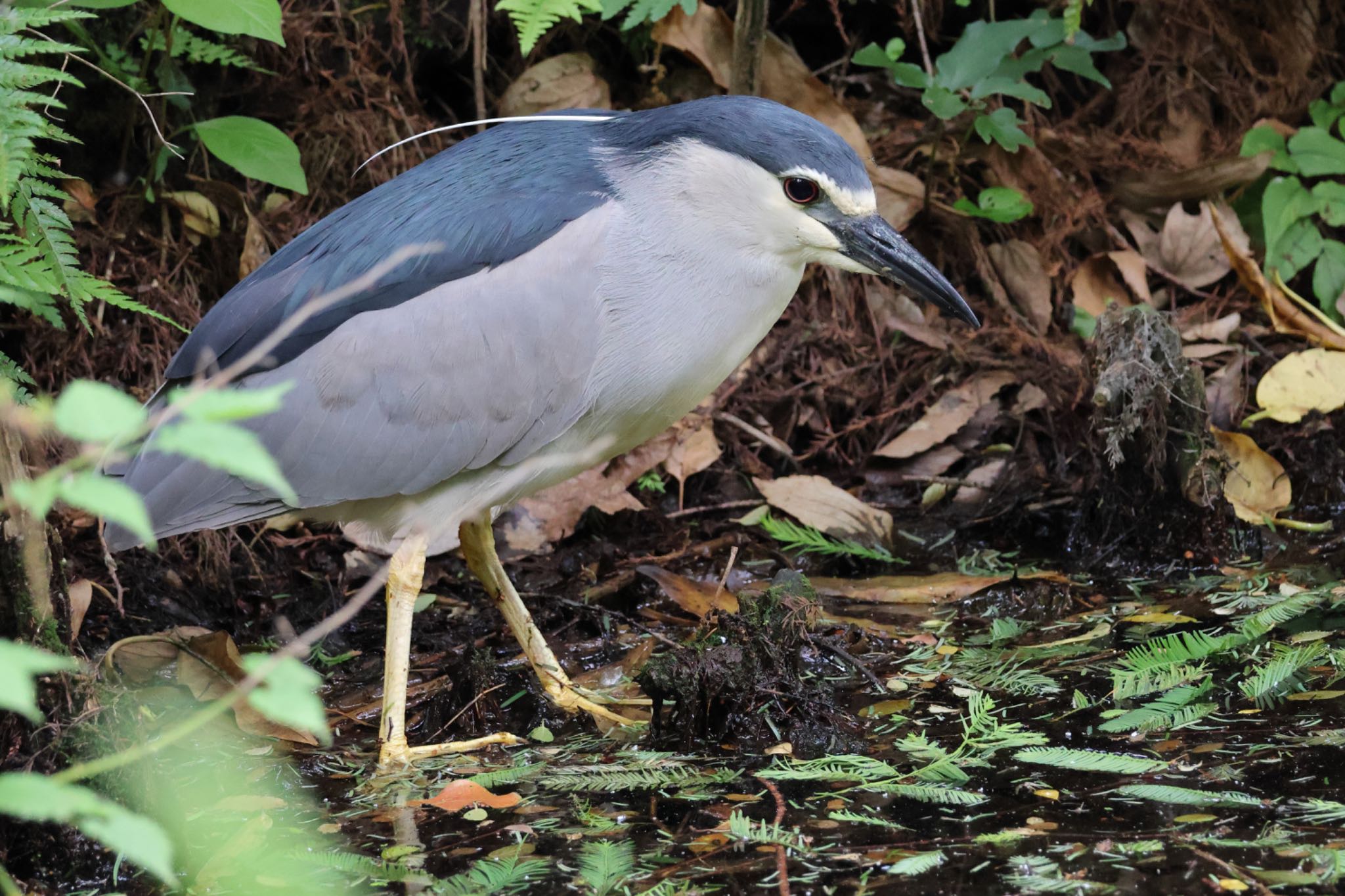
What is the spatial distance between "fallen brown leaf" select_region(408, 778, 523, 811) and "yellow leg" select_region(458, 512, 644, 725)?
54 centimetres

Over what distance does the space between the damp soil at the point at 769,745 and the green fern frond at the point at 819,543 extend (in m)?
0.06

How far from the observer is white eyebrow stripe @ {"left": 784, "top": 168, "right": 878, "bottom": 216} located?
328 centimetres

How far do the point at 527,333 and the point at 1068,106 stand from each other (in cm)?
364

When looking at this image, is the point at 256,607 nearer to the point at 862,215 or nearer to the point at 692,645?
the point at 692,645

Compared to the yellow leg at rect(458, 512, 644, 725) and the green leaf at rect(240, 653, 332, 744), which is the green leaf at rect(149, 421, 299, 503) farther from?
the yellow leg at rect(458, 512, 644, 725)

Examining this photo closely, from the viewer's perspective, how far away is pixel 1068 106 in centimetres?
602

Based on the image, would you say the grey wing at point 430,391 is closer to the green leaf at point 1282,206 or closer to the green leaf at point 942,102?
the green leaf at point 942,102

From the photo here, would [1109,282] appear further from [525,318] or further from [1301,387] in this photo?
[525,318]

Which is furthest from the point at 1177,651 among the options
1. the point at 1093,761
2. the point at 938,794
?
the point at 938,794

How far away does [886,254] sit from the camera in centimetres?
337

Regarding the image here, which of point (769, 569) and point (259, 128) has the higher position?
point (259, 128)

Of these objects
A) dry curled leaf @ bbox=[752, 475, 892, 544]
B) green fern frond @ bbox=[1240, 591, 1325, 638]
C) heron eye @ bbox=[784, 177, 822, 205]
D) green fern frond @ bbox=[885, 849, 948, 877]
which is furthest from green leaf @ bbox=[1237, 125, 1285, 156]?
green fern frond @ bbox=[885, 849, 948, 877]

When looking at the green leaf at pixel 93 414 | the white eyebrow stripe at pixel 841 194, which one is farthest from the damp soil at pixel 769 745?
the green leaf at pixel 93 414

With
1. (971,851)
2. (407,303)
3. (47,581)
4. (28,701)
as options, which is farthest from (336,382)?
(28,701)
